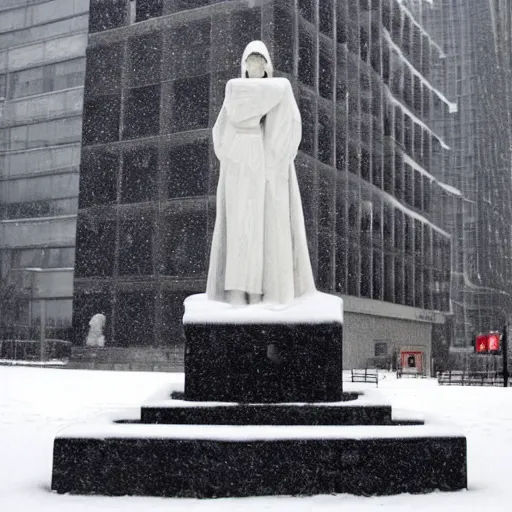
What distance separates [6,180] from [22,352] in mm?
13145

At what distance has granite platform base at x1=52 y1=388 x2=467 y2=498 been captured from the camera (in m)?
6.56

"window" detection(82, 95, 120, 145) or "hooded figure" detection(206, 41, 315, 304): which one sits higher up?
"window" detection(82, 95, 120, 145)

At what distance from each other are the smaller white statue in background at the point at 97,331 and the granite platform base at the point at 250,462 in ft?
102

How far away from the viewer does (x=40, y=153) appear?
51125mm

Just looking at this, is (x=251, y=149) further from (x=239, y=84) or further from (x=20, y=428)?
(x=20, y=428)

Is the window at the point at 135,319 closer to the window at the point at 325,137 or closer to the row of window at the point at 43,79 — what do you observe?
the window at the point at 325,137

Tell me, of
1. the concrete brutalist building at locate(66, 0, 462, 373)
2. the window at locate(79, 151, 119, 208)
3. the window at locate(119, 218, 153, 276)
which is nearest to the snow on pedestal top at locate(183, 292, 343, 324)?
the concrete brutalist building at locate(66, 0, 462, 373)

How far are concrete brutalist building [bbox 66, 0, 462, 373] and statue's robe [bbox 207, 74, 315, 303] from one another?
85.5 feet

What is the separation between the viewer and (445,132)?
71188 millimetres

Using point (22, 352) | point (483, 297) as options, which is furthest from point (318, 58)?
point (483, 297)

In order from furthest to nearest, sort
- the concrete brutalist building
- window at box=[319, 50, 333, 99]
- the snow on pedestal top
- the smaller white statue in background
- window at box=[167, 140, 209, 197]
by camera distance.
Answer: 1. window at box=[319, 50, 333, 99]
2. the smaller white statue in background
3. window at box=[167, 140, 209, 197]
4. the concrete brutalist building
5. the snow on pedestal top

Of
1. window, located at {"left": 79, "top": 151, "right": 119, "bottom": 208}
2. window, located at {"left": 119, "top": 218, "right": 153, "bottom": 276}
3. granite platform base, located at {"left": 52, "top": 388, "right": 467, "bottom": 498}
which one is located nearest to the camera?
granite platform base, located at {"left": 52, "top": 388, "right": 467, "bottom": 498}

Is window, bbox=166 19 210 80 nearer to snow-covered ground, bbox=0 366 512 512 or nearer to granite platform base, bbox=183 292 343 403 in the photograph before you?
snow-covered ground, bbox=0 366 512 512

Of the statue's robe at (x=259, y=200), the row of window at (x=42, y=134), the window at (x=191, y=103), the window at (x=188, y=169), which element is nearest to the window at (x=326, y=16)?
the window at (x=191, y=103)
